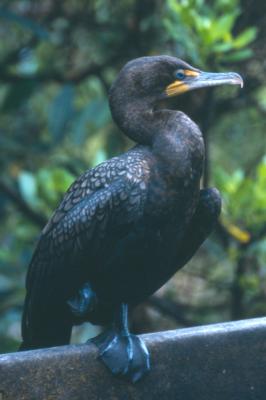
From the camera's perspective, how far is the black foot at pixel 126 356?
11.6 feet

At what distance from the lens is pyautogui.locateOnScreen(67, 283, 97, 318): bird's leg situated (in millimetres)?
3848

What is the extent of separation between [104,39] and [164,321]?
1599 mm

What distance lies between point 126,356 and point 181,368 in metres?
0.18

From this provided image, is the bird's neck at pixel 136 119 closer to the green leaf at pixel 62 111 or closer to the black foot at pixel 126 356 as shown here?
the black foot at pixel 126 356

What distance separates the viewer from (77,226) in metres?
3.77

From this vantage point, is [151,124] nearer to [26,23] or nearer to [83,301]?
[83,301]

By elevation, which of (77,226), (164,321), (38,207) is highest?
(77,226)

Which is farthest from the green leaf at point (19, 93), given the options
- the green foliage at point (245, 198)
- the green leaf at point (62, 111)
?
the green foliage at point (245, 198)

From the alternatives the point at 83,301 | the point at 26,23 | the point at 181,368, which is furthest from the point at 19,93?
the point at 181,368

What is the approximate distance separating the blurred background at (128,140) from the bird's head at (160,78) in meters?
1.26

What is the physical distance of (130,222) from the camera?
12.1 feet

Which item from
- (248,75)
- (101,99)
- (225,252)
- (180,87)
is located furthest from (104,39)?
(180,87)

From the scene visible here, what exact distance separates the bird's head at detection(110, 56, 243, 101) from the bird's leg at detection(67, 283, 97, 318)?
67cm

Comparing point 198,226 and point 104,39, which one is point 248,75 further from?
point 198,226
